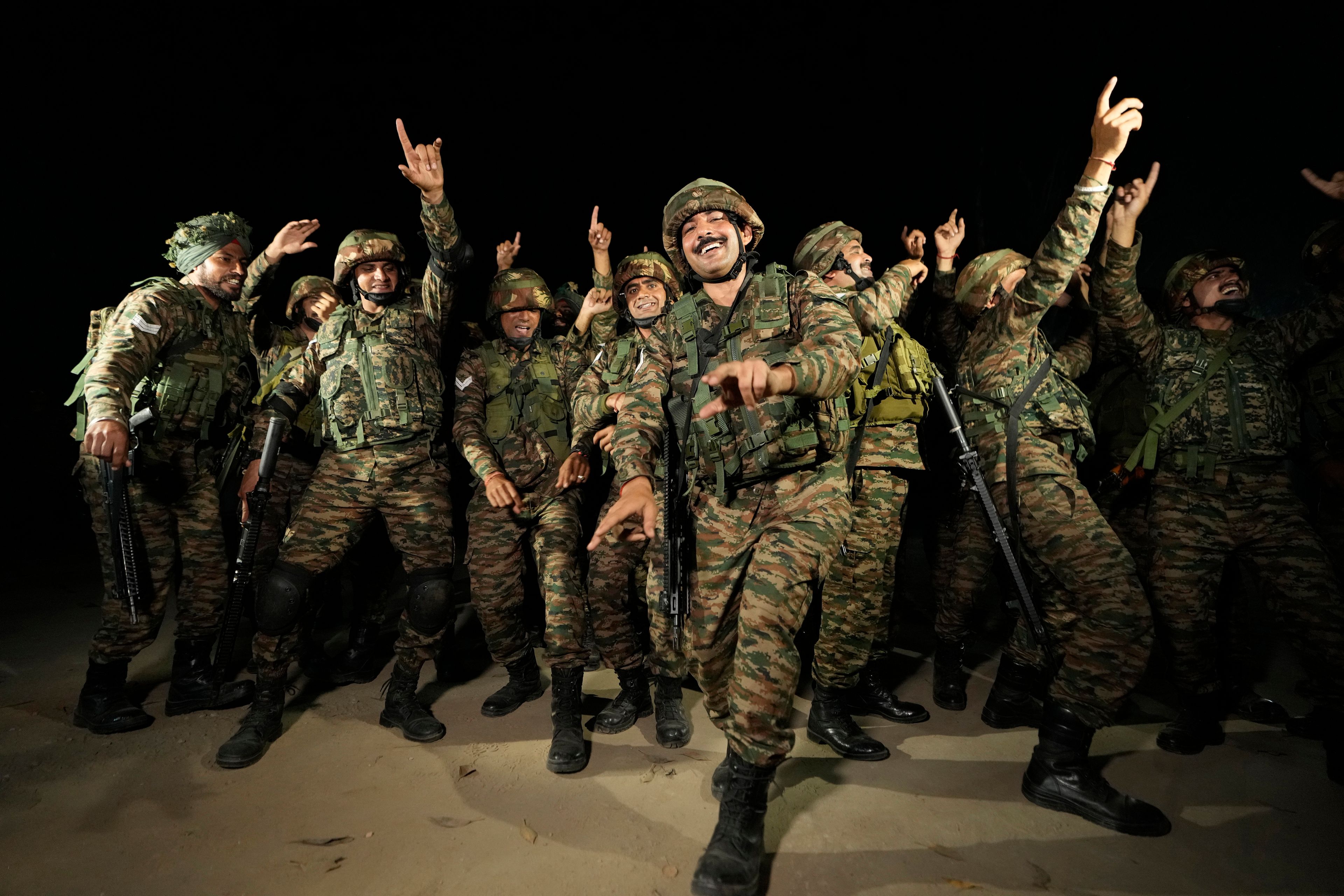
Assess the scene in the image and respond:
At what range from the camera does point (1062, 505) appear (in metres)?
2.85

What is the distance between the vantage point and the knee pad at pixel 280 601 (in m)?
3.23

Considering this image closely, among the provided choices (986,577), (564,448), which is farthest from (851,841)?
(564,448)

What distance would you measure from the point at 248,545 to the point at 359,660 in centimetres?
116

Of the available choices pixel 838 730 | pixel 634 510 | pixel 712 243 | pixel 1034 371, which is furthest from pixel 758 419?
pixel 1034 371

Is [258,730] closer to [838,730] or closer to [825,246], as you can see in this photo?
[838,730]

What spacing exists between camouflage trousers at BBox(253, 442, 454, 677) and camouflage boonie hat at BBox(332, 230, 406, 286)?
1086 mm

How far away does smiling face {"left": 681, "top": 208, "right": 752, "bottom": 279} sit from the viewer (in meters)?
2.69

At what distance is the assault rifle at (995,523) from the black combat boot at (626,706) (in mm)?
1986

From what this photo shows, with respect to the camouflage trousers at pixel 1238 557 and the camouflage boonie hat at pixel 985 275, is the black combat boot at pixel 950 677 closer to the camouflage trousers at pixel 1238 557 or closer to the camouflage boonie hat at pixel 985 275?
the camouflage trousers at pixel 1238 557

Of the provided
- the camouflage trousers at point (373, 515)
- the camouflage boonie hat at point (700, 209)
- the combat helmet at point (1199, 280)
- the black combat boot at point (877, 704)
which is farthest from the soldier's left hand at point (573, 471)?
the combat helmet at point (1199, 280)

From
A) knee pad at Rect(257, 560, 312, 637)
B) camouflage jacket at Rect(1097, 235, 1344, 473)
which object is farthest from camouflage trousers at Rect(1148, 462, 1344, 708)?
knee pad at Rect(257, 560, 312, 637)

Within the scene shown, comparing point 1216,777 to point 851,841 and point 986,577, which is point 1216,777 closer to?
point 986,577

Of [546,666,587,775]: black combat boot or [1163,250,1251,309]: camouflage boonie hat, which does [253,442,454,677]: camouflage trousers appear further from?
[1163,250,1251,309]: camouflage boonie hat

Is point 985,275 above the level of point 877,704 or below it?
above
